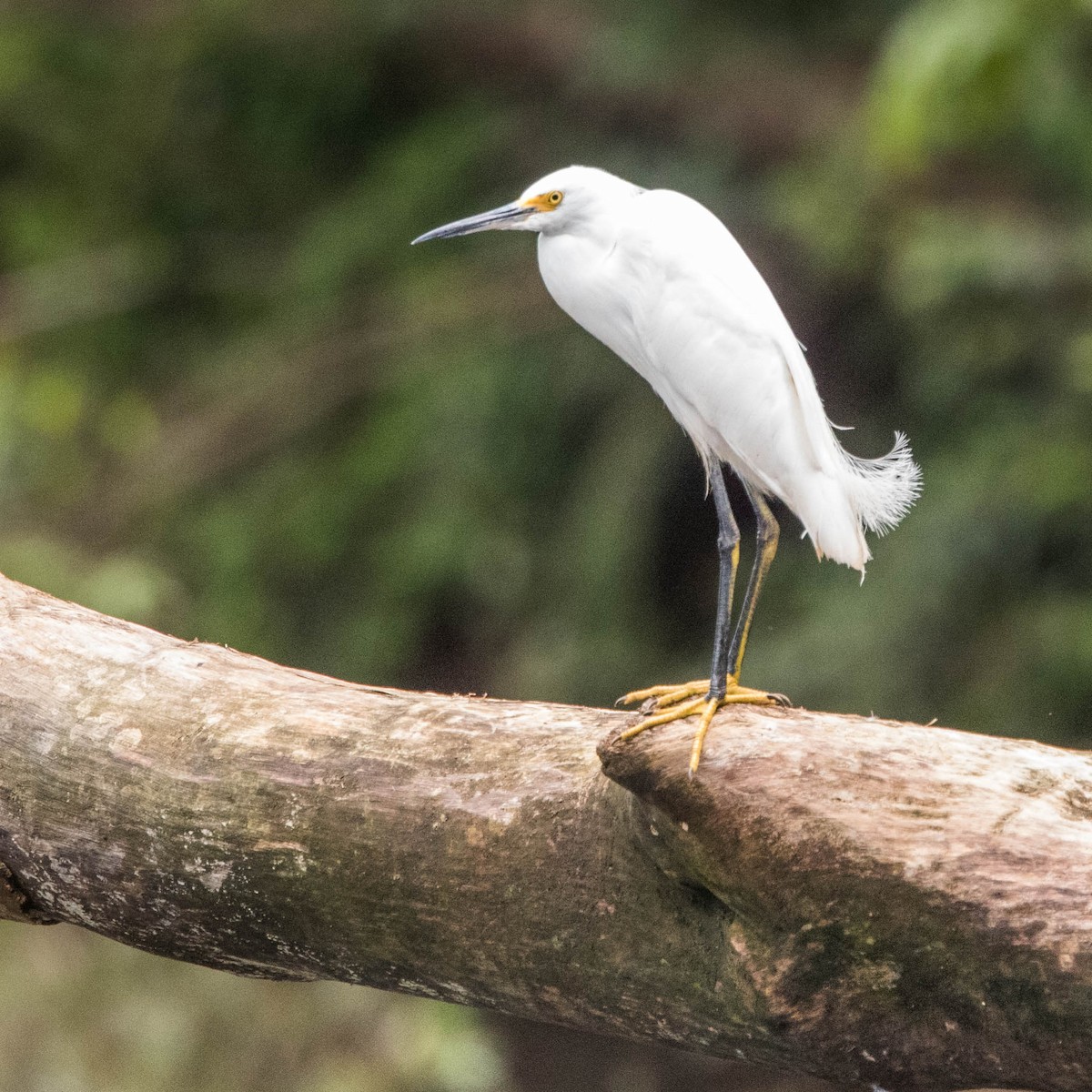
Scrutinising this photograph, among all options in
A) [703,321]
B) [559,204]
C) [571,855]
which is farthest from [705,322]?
[571,855]

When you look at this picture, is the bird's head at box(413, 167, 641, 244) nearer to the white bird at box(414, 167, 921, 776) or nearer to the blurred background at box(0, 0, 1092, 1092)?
the white bird at box(414, 167, 921, 776)

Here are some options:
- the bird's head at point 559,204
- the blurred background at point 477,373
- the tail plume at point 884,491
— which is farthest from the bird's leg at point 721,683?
the blurred background at point 477,373

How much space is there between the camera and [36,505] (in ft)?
13.6

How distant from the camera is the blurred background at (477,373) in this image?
3123 mm

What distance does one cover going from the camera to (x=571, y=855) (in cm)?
124

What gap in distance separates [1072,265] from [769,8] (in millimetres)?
1268

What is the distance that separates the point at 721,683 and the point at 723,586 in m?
0.17

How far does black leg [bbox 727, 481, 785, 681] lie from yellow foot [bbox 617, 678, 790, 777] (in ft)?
0.12

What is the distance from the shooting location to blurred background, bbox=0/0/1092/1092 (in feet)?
10.2

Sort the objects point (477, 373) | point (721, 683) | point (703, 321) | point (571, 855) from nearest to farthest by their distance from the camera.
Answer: point (571, 855), point (721, 683), point (703, 321), point (477, 373)

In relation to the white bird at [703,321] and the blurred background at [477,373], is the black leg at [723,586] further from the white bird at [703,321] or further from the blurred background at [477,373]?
the blurred background at [477,373]

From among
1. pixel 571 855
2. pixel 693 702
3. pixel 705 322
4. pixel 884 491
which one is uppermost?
pixel 705 322

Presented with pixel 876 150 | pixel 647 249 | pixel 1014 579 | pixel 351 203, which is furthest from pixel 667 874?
pixel 351 203

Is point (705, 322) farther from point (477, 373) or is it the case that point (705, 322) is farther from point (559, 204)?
point (477, 373)
